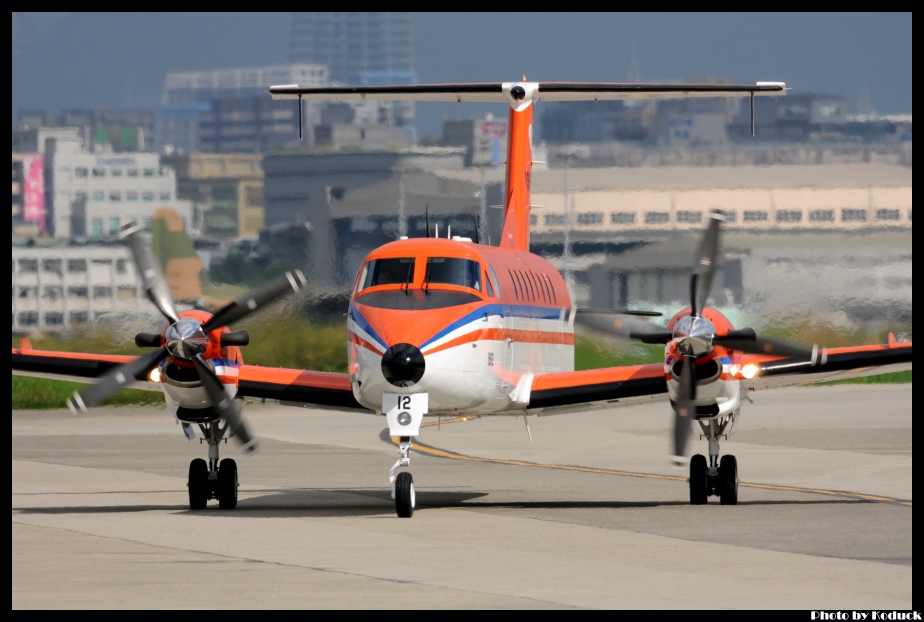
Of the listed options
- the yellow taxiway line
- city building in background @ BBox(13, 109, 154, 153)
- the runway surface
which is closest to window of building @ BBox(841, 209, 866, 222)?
the runway surface

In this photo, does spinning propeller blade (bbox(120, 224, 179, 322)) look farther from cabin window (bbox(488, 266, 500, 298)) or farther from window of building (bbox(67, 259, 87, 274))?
window of building (bbox(67, 259, 87, 274))

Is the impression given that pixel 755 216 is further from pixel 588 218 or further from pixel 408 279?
pixel 408 279

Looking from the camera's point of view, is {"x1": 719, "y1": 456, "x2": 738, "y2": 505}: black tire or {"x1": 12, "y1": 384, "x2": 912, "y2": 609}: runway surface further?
{"x1": 719, "y1": 456, "x2": 738, "y2": 505}: black tire

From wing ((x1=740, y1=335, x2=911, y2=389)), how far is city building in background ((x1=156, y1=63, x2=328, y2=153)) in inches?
Result: 2561

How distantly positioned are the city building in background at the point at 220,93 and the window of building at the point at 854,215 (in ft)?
159

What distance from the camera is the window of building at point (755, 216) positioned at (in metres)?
38.6

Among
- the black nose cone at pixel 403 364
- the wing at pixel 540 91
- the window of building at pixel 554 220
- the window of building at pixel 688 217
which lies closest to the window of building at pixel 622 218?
the window of building at pixel 688 217

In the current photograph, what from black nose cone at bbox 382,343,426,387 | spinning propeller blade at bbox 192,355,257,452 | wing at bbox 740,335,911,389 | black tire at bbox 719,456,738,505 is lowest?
black tire at bbox 719,456,738,505

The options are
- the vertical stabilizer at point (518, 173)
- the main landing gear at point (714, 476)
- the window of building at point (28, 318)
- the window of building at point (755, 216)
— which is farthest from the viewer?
the window of building at point (28, 318)

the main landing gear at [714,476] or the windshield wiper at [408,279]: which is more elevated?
the windshield wiper at [408,279]

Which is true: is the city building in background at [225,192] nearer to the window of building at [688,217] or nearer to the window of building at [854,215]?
the window of building at [688,217]

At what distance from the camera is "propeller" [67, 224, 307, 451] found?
702 inches

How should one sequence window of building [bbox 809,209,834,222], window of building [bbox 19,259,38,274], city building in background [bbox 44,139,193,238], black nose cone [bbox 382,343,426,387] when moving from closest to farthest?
1. black nose cone [bbox 382,343,426,387]
2. window of building [bbox 809,209,834,222]
3. window of building [bbox 19,259,38,274]
4. city building in background [bbox 44,139,193,238]
